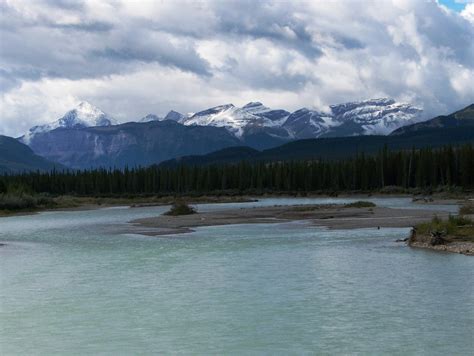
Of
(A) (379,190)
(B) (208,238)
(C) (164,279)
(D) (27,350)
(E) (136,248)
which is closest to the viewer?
(D) (27,350)

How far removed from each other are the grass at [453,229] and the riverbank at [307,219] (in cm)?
1214

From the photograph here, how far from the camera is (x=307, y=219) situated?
234 ft

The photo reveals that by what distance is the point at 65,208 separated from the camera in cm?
11869

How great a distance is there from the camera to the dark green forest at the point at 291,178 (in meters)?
139

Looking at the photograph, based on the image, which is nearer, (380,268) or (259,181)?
(380,268)

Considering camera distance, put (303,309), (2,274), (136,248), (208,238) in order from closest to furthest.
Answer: (303,309), (2,274), (136,248), (208,238)

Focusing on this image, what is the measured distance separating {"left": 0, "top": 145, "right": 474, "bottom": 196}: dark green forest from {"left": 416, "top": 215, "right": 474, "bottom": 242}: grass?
87.8m

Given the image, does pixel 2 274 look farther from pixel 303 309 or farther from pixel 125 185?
pixel 125 185

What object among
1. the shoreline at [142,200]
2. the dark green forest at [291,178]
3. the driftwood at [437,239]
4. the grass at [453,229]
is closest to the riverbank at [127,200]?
the shoreline at [142,200]

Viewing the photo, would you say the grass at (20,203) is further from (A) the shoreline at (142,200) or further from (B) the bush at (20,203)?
(A) the shoreline at (142,200)

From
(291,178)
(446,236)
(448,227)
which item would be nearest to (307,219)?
(448,227)

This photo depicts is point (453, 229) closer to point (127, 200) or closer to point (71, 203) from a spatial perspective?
point (71, 203)

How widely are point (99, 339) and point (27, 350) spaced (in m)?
2.26

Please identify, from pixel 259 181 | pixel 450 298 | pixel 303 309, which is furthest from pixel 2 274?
pixel 259 181
